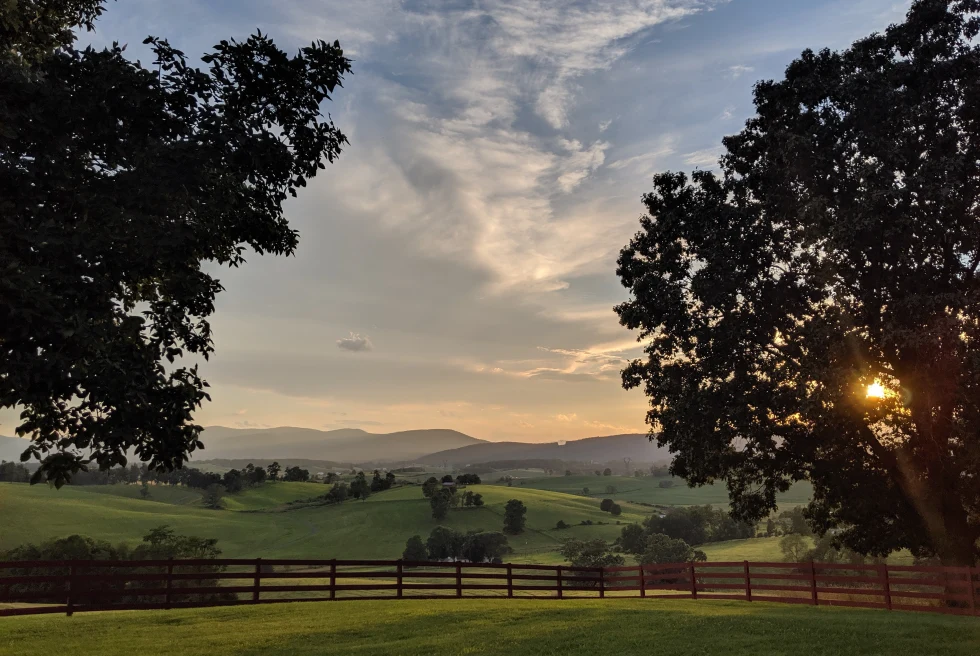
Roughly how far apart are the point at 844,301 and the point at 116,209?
1930 centimetres

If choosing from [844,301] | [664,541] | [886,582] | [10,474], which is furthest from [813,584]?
[10,474]

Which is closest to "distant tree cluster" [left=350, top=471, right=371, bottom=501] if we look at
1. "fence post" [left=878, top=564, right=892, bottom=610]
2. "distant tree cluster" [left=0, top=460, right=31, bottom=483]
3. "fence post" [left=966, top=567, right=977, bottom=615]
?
"distant tree cluster" [left=0, top=460, right=31, bottom=483]

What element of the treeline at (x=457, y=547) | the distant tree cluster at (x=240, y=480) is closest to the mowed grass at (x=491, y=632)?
the treeline at (x=457, y=547)

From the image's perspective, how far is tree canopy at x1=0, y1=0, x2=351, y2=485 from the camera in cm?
793

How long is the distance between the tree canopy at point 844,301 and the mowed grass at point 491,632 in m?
5.45

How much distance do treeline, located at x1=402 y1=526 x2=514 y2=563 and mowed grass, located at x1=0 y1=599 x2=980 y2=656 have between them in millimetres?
87524

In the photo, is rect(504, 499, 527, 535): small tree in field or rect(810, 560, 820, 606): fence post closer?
rect(810, 560, 820, 606): fence post

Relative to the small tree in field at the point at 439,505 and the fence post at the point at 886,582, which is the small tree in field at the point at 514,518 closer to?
the small tree in field at the point at 439,505

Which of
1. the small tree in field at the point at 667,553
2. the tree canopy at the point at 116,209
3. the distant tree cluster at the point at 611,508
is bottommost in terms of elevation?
the distant tree cluster at the point at 611,508

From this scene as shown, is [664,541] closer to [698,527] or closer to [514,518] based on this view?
[698,527]

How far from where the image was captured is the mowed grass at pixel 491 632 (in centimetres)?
1277

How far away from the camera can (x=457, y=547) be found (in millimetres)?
→ 104438

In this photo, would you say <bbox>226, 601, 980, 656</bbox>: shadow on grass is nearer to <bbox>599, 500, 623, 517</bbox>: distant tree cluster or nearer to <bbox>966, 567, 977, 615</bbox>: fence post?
<bbox>966, 567, 977, 615</bbox>: fence post

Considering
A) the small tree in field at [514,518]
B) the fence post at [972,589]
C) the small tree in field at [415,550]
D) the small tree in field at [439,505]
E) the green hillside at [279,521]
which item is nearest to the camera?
the fence post at [972,589]
